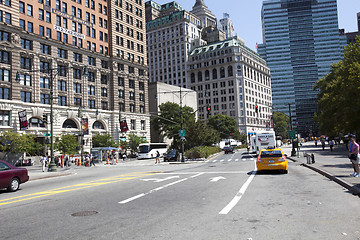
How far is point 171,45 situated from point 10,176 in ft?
450

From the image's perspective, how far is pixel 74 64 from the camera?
61.3 metres

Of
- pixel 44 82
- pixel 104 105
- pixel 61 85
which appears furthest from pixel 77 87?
pixel 104 105

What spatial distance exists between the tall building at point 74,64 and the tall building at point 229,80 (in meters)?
60.2

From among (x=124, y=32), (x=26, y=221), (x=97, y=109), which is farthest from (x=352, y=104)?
(x=124, y=32)

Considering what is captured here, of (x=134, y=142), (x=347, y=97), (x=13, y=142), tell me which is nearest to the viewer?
(x=347, y=97)

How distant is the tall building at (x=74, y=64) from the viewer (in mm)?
50688

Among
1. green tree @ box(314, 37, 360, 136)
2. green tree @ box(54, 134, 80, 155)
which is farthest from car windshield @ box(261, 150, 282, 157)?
green tree @ box(54, 134, 80, 155)

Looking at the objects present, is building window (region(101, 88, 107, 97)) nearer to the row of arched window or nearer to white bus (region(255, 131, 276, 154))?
white bus (region(255, 131, 276, 154))

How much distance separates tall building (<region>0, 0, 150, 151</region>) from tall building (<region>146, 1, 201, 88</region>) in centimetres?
6458

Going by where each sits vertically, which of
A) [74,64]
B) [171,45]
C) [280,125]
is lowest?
[280,125]

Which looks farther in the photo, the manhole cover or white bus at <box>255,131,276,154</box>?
white bus at <box>255,131,276,154</box>

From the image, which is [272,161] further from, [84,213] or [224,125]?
[224,125]

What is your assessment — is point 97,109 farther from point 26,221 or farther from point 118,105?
point 26,221

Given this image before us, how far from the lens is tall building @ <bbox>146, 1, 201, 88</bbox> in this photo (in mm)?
144000
